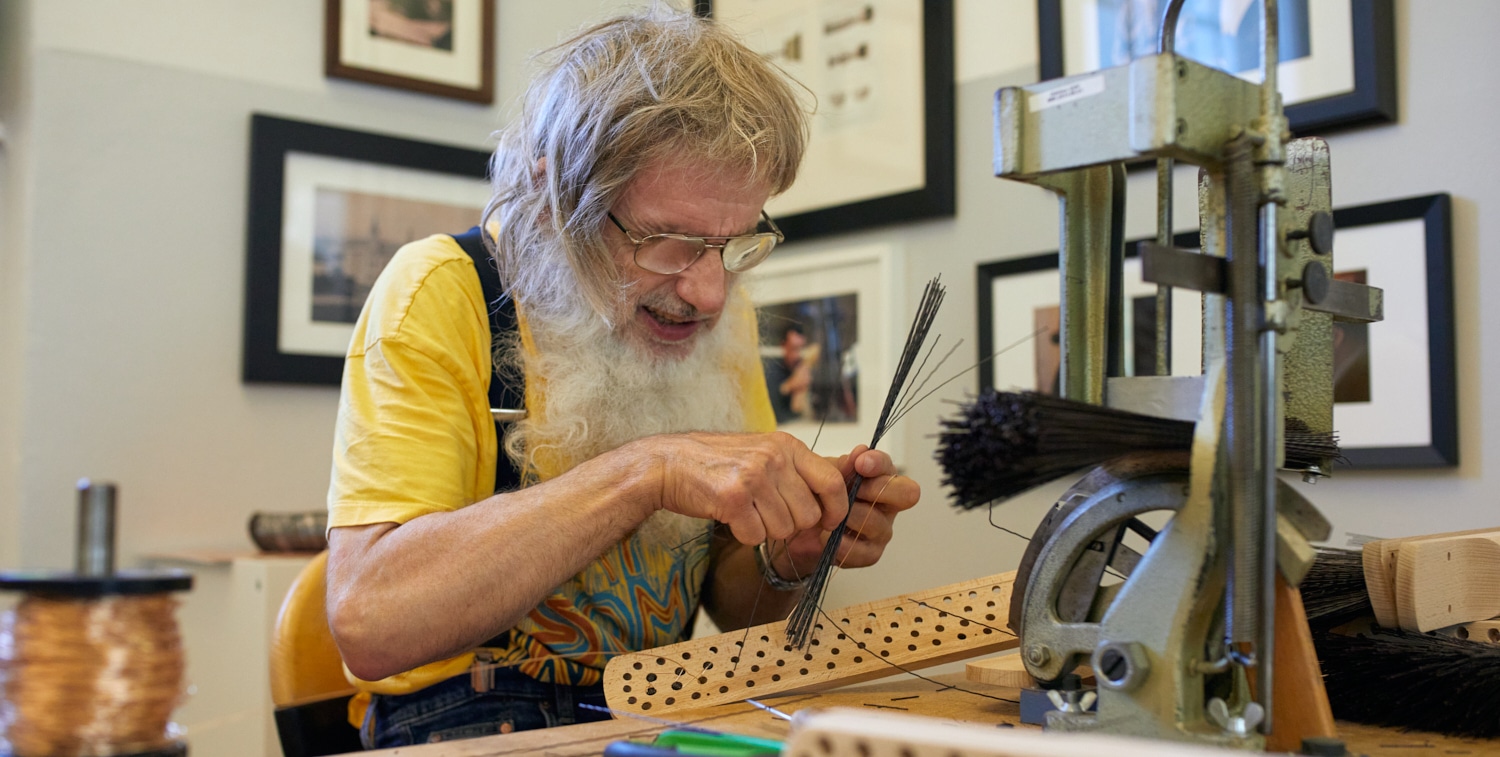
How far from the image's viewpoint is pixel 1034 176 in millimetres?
858

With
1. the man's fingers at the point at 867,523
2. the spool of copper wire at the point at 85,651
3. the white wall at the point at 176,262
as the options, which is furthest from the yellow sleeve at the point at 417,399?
the white wall at the point at 176,262

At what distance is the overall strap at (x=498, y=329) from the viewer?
1.41 meters

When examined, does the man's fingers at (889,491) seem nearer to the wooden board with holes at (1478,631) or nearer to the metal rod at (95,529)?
the wooden board with holes at (1478,631)

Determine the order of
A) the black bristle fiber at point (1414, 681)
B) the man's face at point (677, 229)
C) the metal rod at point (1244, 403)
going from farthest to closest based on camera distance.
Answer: the man's face at point (677, 229) < the black bristle fiber at point (1414, 681) < the metal rod at point (1244, 403)

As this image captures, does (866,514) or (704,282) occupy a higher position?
(704,282)

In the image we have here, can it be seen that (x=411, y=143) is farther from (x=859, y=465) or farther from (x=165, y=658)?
(x=165, y=658)

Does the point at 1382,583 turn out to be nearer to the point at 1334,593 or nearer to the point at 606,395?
the point at 1334,593

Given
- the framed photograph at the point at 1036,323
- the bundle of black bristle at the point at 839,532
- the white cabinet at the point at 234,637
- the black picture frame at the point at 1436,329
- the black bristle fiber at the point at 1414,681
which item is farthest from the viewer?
the white cabinet at the point at 234,637

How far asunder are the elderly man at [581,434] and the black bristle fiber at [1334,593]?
0.41 meters

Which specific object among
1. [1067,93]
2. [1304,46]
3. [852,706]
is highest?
[1304,46]

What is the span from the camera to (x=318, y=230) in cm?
250

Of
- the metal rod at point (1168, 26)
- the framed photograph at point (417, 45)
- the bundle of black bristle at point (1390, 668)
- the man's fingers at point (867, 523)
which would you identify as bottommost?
the bundle of black bristle at point (1390, 668)

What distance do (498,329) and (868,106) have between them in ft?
3.92

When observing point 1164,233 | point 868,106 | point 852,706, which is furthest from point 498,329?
point 868,106
